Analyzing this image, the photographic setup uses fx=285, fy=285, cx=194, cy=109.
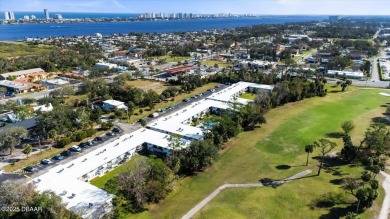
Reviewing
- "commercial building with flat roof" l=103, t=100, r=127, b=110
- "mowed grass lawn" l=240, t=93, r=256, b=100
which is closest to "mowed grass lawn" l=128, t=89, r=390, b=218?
"mowed grass lawn" l=240, t=93, r=256, b=100

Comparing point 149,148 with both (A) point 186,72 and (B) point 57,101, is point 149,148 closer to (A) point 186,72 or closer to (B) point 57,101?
(B) point 57,101

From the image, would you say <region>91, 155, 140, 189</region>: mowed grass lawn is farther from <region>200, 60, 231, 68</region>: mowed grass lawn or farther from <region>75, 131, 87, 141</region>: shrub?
<region>200, 60, 231, 68</region>: mowed grass lawn

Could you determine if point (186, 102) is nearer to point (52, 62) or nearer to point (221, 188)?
point (221, 188)

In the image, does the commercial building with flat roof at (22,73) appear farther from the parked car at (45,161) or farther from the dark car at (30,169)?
the dark car at (30,169)

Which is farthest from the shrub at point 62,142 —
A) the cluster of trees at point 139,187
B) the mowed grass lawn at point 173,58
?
the mowed grass lawn at point 173,58

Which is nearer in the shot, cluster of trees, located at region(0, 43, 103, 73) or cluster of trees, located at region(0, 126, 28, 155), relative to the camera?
cluster of trees, located at region(0, 126, 28, 155)
